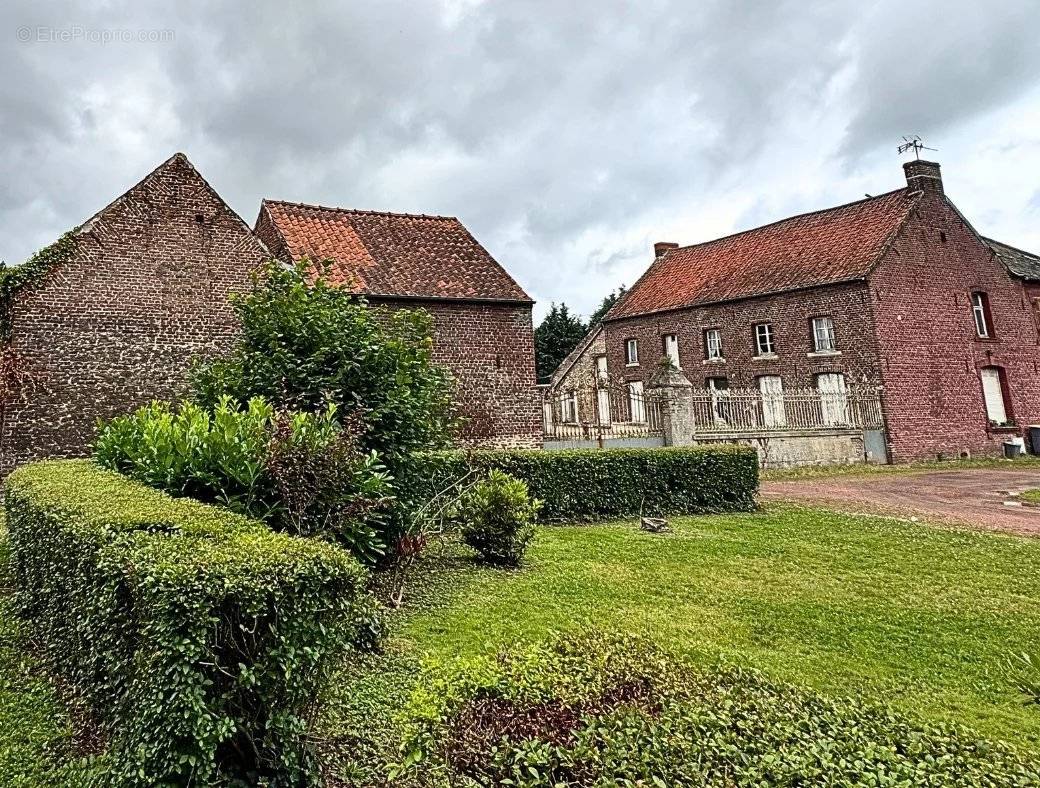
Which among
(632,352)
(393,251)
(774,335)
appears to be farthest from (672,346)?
(393,251)

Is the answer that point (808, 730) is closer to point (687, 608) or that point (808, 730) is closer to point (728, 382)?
point (687, 608)

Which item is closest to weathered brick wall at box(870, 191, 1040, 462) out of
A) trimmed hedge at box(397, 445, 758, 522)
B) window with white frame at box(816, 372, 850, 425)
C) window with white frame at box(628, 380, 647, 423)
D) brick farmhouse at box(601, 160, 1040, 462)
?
brick farmhouse at box(601, 160, 1040, 462)

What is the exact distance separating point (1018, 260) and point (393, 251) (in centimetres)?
2651

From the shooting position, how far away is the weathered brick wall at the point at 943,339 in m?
21.1

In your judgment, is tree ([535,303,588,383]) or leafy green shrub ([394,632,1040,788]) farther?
tree ([535,303,588,383])

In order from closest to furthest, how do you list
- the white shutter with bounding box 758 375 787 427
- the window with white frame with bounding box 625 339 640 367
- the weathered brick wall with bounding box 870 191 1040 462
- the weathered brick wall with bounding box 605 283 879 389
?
the white shutter with bounding box 758 375 787 427
the weathered brick wall with bounding box 870 191 1040 462
the weathered brick wall with bounding box 605 283 879 389
the window with white frame with bounding box 625 339 640 367

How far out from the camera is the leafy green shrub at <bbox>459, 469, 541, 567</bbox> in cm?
731

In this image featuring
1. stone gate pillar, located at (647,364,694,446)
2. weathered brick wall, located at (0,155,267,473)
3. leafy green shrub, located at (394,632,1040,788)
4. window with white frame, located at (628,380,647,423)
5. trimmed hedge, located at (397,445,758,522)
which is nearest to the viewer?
leafy green shrub, located at (394,632,1040,788)

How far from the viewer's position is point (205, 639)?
8.49 ft

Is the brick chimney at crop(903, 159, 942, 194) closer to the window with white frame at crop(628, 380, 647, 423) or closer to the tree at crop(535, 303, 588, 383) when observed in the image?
the window with white frame at crop(628, 380, 647, 423)

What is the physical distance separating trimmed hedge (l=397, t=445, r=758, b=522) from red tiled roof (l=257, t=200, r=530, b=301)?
6.63m

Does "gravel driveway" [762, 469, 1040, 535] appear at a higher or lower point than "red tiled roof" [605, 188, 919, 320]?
lower

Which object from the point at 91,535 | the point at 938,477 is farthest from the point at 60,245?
the point at 938,477

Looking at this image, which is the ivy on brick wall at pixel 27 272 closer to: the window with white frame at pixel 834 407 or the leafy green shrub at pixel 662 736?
the leafy green shrub at pixel 662 736
